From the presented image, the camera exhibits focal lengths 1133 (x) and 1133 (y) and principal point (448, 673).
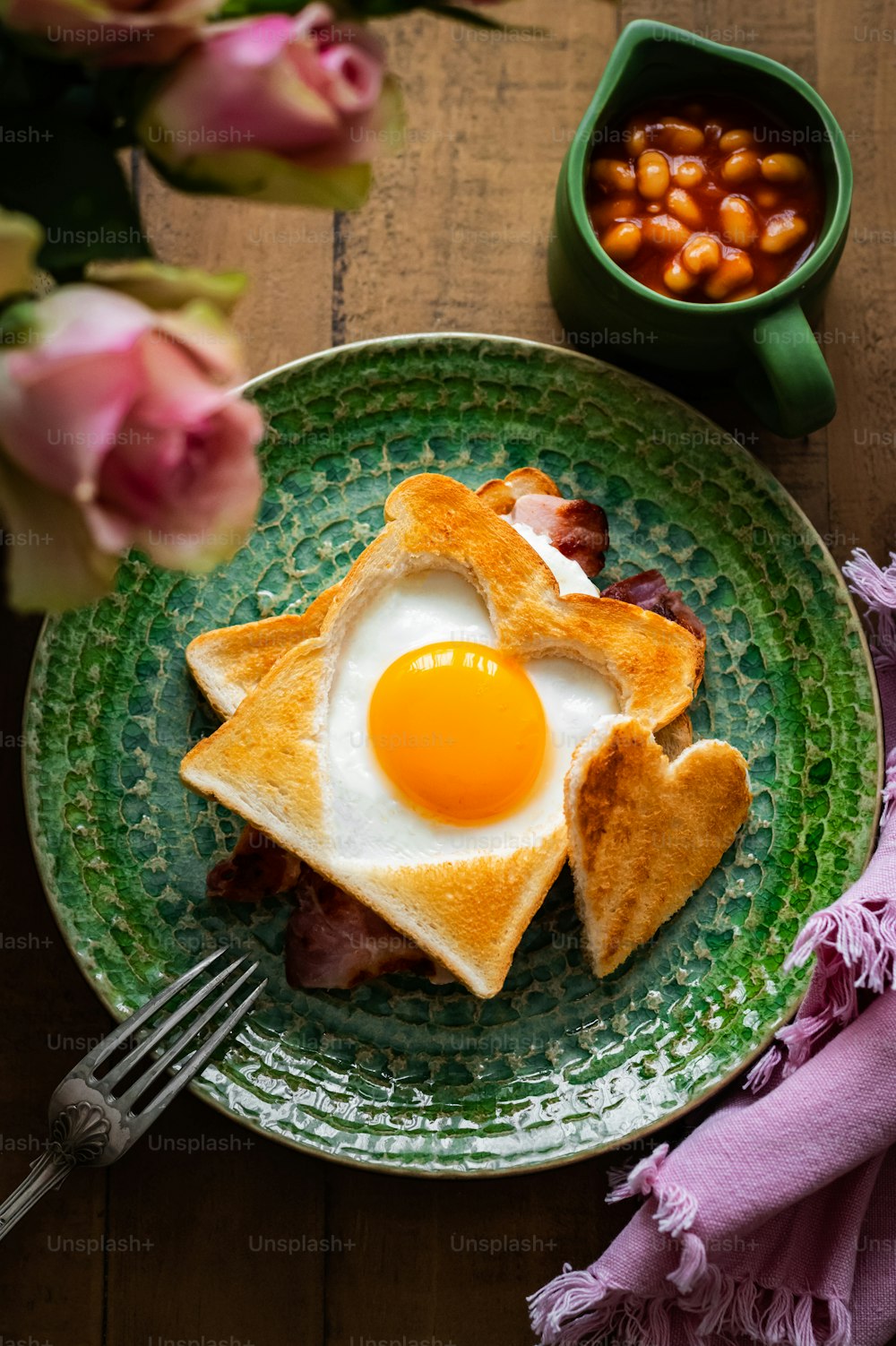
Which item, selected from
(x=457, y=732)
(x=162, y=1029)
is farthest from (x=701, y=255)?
(x=162, y=1029)

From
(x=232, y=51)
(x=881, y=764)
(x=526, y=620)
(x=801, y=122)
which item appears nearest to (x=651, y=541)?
(x=526, y=620)

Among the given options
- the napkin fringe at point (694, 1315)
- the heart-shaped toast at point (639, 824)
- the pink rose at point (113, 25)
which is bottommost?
the napkin fringe at point (694, 1315)

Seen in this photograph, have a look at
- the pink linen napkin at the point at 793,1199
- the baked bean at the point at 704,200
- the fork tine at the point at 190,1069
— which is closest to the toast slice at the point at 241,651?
the fork tine at the point at 190,1069

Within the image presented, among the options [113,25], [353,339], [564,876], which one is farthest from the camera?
[353,339]

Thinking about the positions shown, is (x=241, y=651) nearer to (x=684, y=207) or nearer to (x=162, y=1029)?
(x=162, y=1029)

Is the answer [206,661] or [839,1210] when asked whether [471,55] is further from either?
[839,1210]

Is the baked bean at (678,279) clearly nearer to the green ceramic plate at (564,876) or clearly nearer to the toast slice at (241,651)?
the green ceramic plate at (564,876)
